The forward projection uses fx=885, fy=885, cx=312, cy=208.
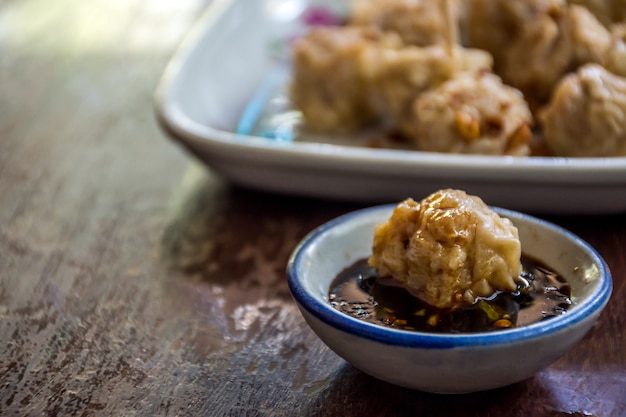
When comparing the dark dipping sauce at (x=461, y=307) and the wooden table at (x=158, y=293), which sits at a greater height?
the dark dipping sauce at (x=461, y=307)

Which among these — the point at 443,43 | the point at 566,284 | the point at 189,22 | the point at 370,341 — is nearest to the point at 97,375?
the point at 370,341

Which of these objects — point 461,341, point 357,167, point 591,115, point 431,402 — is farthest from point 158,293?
point 591,115

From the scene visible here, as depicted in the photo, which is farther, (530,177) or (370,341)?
(530,177)

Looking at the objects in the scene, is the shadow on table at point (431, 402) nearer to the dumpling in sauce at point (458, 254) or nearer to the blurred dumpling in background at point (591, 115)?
the dumpling in sauce at point (458, 254)

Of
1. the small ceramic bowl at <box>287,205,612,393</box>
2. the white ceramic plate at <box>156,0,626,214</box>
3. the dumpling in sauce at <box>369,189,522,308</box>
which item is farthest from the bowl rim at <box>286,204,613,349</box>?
the white ceramic plate at <box>156,0,626,214</box>

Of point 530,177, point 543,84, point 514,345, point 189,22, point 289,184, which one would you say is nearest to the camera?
point 514,345

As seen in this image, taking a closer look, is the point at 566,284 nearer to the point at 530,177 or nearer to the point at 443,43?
the point at 530,177

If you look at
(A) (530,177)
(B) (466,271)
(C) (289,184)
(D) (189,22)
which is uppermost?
(B) (466,271)

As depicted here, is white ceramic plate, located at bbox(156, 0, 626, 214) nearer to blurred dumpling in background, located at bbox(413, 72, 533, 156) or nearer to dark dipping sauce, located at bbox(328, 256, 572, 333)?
blurred dumpling in background, located at bbox(413, 72, 533, 156)

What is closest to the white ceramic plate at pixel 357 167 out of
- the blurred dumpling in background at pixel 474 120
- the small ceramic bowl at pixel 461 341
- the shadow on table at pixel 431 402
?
Result: the blurred dumpling in background at pixel 474 120
